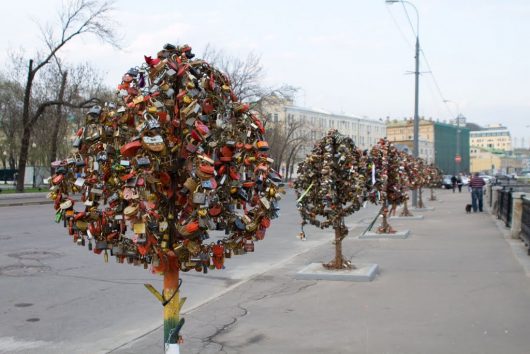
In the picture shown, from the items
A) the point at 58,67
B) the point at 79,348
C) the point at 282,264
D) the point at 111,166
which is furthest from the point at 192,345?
the point at 58,67

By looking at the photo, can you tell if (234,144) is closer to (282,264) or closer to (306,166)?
(306,166)

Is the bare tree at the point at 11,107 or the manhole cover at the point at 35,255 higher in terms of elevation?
the bare tree at the point at 11,107

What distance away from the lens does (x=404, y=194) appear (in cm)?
1572

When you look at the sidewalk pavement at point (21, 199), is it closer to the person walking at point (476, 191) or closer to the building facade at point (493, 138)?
the person walking at point (476, 191)

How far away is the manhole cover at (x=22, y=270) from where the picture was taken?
367 inches

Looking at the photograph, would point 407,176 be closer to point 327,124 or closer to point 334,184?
point 334,184

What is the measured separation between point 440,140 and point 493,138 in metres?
57.6

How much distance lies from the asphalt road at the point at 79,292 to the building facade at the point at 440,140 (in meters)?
115

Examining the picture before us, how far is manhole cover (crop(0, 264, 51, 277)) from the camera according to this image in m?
9.31

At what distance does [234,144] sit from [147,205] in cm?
62

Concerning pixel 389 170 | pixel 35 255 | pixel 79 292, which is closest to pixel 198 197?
pixel 79 292

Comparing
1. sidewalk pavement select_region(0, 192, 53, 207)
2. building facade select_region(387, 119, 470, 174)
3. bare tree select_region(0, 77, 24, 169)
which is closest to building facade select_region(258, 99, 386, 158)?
building facade select_region(387, 119, 470, 174)

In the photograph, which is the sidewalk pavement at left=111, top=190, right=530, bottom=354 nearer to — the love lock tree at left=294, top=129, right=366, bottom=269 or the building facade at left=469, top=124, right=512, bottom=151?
the love lock tree at left=294, top=129, right=366, bottom=269

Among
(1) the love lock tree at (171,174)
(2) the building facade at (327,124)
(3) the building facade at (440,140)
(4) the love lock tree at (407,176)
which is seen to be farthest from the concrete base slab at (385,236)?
(3) the building facade at (440,140)
